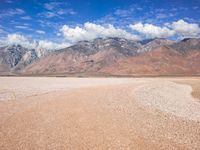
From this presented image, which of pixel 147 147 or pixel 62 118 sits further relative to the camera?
pixel 62 118

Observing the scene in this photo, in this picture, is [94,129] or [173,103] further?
[173,103]

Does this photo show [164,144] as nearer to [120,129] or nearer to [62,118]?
[120,129]

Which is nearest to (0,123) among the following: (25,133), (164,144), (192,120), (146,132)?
(25,133)

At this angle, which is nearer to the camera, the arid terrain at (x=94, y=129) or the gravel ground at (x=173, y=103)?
the arid terrain at (x=94, y=129)

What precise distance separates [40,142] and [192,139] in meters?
8.89

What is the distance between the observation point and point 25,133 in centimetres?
1577

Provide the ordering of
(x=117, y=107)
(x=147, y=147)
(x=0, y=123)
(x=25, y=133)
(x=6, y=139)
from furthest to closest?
1. (x=117, y=107)
2. (x=0, y=123)
3. (x=25, y=133)
4. (x=6, y=139)
5. (x=147, y=147)

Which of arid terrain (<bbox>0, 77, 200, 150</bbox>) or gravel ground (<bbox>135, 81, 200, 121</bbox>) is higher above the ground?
arid terrain (<bbox>0, 77, 200, 150</bbox>)

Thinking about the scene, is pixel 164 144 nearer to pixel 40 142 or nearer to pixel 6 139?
pixel 40 142

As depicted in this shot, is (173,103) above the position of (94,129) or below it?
below

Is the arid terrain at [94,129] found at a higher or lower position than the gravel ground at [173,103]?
higher

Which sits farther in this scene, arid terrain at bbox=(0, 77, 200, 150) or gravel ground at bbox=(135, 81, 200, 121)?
gravel ground at bbox=(135, 81, 200, 121)

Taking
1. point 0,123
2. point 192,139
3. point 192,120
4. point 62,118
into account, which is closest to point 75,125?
point 62,118

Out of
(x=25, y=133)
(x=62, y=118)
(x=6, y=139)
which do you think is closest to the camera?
(x=6, y=139)
